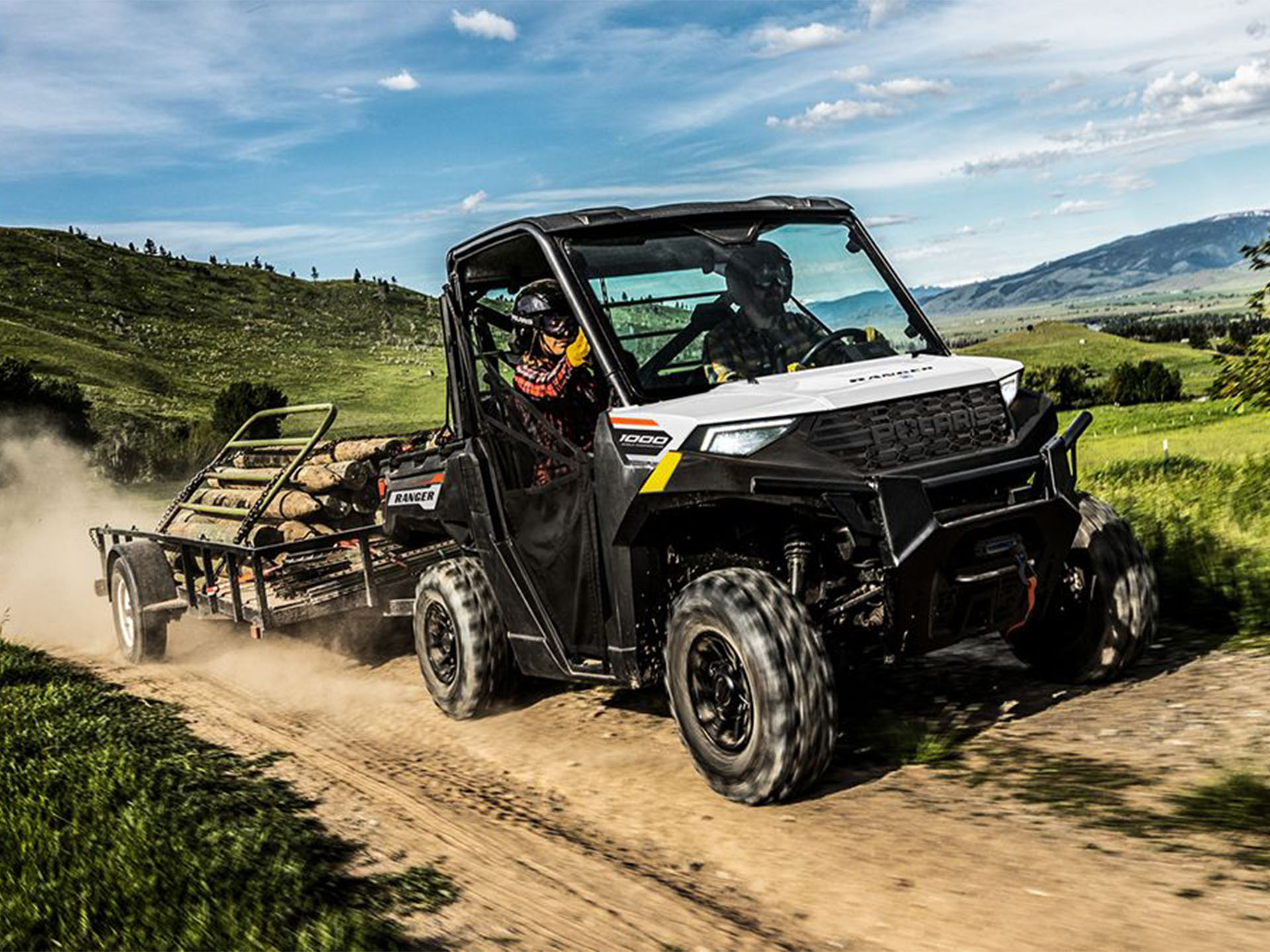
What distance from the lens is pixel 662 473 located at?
5.36 m

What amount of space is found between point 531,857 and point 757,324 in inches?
112

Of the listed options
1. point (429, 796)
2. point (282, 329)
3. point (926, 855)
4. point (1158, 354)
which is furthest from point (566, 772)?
point (282, 329)

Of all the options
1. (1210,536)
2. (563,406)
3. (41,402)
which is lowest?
(1210,536)

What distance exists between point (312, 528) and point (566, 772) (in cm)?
466

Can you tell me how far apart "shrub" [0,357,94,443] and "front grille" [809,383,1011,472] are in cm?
5211

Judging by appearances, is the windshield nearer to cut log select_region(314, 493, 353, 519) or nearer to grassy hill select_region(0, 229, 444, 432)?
cut log select_region(314, 493, 353, 519)

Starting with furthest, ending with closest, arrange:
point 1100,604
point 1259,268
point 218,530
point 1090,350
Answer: point 1090,350 < point 1259,268 < point 218,530 < point 1100,604

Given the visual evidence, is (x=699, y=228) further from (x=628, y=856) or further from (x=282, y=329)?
(x=282, y=329)

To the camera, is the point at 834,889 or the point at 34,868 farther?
the point at 34,868

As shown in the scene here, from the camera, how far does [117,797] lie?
5.80 metres

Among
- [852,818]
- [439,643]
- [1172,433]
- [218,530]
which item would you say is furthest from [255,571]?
[1172,433]

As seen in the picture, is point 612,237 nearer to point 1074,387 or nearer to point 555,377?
point 555,377

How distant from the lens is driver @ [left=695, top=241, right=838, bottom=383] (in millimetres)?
6035

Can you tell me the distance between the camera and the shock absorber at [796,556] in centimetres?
540
